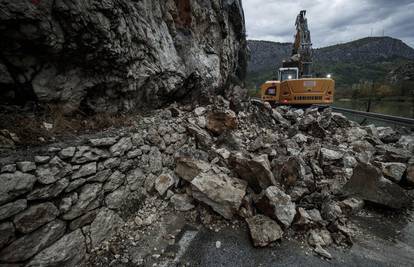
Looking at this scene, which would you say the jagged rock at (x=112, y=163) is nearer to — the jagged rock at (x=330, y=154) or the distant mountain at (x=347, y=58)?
the jagged rock at (x=330, y=154)

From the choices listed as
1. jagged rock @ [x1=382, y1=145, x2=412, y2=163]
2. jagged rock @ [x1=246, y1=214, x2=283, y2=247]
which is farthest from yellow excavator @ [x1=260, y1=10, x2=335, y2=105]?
jagged rock @ [x1=246, y1=214, x2=283, y2=247]

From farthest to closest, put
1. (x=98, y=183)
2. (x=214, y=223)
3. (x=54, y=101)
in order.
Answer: (x=214, y=223) → (x=54, y=101) → (x=98, y=183)

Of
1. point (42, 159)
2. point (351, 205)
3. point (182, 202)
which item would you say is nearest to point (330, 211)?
point (351, 205)

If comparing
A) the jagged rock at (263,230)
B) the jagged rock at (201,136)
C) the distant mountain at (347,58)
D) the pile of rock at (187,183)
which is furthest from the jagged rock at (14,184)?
the distant mountain at (347,58)

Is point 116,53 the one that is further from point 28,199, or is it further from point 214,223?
point 214,223

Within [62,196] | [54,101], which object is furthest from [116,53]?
[62,196]

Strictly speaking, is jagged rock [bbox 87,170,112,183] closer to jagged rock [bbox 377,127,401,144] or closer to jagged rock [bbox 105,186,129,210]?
jagged rock [bbox 105,186,129,210]

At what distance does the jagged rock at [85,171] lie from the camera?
2.22m

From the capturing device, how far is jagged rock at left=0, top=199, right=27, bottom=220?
1.69 metres

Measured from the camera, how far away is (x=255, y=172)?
3.22m

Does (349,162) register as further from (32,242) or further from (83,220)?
(32,242)

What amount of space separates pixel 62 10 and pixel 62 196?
2.20 meters

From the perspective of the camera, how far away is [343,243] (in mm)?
2518

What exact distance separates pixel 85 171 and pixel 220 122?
124 inches
